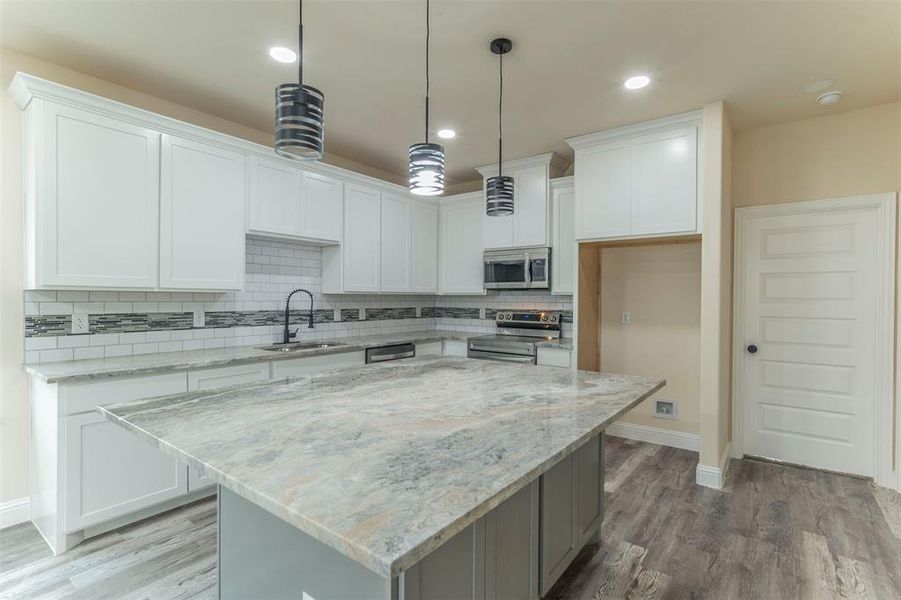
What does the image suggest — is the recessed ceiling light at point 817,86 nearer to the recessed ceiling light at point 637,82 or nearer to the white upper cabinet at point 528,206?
the recessed ceiling light at point 637,82

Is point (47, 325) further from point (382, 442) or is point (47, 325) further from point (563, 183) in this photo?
point (563, 183)

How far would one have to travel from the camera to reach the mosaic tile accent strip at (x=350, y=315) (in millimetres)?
4449

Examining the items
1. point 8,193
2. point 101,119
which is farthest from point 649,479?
point 8,193

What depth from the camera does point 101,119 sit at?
2604 mm

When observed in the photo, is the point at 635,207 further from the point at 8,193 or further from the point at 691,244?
the point at 8,193

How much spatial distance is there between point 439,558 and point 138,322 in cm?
277

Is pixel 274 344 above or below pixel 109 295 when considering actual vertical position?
below

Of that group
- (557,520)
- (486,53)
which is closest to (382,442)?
(557,520)

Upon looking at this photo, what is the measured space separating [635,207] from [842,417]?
2.20 metres

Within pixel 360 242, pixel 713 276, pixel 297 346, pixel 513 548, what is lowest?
pixel 513 548

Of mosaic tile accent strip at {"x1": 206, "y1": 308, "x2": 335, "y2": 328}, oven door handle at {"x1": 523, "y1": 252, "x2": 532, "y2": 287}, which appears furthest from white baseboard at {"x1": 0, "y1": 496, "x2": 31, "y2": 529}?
oven door handle at {"x1": 523, "y1": 252, "x2": 532, "y2": 287}

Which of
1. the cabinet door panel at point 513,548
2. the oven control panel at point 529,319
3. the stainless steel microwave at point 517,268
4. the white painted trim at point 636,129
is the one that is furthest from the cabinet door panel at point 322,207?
the cabinet door panel at point 513,548

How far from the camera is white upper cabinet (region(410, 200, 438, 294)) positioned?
4797mm

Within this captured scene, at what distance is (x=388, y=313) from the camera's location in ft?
16.2
